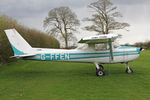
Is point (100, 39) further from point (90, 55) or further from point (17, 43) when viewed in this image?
point (17, 43)

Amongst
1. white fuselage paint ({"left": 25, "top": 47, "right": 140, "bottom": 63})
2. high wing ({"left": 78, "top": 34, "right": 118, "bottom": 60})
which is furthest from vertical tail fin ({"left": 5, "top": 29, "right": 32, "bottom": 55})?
high wing ({"left": 78, "top": 34, "right": 118, "bottom": 60})

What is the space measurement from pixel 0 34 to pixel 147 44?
126 feet

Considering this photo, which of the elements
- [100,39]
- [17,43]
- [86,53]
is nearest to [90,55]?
[86,53]

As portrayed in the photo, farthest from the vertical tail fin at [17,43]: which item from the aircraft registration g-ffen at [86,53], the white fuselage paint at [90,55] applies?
the white fuselage paint at [90,55]

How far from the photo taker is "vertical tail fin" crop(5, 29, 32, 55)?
316 inches

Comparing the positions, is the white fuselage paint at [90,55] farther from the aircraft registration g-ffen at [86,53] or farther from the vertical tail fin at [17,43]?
the vertical tail fin at [17,43]

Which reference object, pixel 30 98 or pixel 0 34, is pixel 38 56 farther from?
pixel 0 34

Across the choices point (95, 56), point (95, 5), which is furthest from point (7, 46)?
point (95, 5)

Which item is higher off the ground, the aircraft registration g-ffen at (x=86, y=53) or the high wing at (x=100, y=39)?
the high wing at (x=100, y=39)

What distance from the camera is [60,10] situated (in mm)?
35781

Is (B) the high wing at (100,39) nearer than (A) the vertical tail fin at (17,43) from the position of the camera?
Yes

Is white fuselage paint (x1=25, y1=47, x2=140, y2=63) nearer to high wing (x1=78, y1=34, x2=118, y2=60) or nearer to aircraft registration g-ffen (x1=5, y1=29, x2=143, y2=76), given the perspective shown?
aircraft registration g-ffen (x1=5, y1=29, x2=143, y2=76)

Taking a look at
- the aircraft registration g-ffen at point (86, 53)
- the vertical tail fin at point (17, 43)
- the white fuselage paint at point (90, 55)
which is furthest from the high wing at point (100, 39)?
the vertical tail fin at point (17, 43)

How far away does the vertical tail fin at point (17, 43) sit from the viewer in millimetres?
8016
